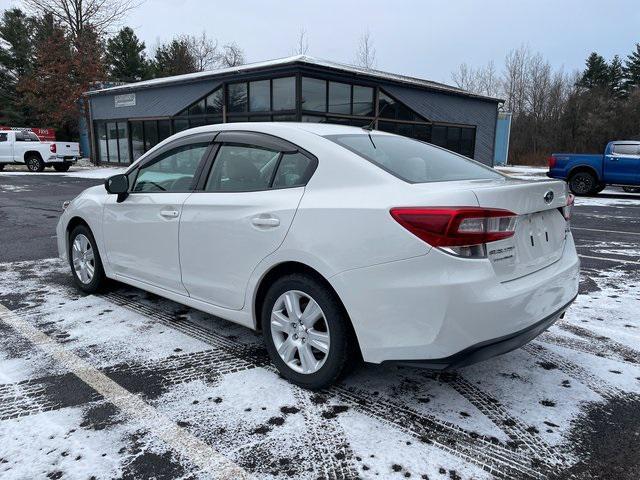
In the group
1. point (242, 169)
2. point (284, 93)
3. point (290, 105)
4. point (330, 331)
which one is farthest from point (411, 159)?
point (284, 93)

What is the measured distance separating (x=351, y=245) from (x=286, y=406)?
99 cm

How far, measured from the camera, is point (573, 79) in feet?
167

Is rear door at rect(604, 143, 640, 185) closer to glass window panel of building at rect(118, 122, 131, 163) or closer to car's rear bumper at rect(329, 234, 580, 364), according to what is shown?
car's rear bumper at rect(329, 234, 580, 364)

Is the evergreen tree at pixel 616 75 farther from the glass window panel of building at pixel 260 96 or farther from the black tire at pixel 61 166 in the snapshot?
the black tire at pixel 61 166

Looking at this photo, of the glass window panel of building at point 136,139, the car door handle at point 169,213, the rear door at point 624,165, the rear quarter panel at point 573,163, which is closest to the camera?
the car door handle at point 169,213

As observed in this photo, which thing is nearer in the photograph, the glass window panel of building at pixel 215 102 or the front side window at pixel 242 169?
the front side window at pixel 242 169

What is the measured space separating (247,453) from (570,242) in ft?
7.92

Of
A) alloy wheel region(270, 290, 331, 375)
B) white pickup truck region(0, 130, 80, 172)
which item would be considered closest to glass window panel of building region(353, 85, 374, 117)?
white pickup truck region(0, 130, 80, 172)

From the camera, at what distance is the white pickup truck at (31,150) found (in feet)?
79.0

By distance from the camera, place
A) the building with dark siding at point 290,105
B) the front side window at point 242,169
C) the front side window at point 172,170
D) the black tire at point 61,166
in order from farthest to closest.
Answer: the black tire at point 61,166, the building with dark siding at point 290,105, the front side window at point 172,170, the front side window at point 242,169

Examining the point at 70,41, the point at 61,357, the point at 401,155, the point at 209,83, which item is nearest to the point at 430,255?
the point at 401,155

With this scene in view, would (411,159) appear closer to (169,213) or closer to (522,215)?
(522,215)

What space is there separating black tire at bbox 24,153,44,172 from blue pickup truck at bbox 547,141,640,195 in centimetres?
2367

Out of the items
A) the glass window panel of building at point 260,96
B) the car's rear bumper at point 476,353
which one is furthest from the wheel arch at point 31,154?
the car's rear bumper at point 476,353
